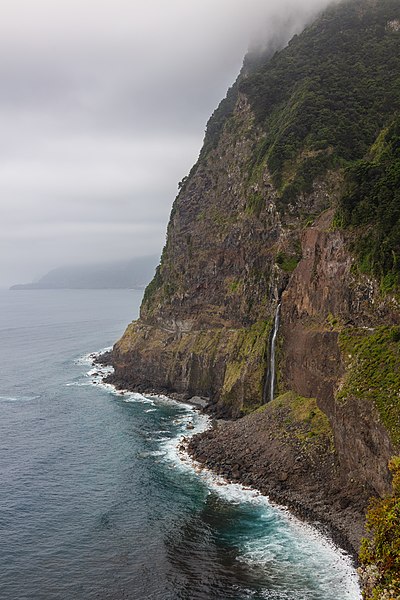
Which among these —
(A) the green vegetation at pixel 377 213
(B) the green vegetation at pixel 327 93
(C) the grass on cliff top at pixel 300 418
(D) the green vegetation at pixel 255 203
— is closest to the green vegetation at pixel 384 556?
(C) the grass on cliff top at pixel 300 418

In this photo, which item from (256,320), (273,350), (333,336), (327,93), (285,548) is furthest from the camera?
(327,93)

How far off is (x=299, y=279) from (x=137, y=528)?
1694 inches

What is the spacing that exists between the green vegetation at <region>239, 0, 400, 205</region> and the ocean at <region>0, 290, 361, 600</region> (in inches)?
2020

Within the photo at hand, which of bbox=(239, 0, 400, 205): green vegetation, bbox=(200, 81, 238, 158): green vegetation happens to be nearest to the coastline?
bbox=(239, 0, 400, 205): green vegetation

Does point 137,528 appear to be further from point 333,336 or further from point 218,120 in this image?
point 218,120

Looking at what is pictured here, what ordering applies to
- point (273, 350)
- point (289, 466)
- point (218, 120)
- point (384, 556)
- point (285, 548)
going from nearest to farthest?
point (384, 556)
point (285, 548)
point (289, 466)
point (273, 350)
point (218, 120)

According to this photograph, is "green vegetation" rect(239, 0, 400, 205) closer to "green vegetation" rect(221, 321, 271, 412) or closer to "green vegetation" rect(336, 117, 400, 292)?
"green vegetation" rect(336, 117, 400, 292)

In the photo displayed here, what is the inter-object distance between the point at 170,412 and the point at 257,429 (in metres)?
27.8

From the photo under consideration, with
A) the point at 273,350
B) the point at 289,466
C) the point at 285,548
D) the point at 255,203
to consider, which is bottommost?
the point at 285,548

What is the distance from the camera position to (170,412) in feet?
310

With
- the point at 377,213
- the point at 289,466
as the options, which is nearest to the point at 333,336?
the point at 377,213

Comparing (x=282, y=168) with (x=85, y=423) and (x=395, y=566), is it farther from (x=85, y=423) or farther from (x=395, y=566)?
(x=395, y=566)

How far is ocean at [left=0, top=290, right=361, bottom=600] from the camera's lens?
140ft

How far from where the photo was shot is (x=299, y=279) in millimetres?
78062
